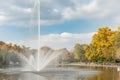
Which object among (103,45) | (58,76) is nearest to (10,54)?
(103,45)

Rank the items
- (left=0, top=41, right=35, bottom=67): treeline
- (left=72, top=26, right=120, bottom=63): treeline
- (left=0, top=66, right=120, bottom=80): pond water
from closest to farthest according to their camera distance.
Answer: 1. (left=0, top=66, right=120, bottom=80): pond water
2. (left=0, top=41, right=35, bottom=67): treeline
3. (left=72, top=26, right=120, bottom=63): treeline

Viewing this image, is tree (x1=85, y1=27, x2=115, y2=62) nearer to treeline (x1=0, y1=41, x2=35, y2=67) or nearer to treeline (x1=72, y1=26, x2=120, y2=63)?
Result: treeline (x1=72, y1=26, x2=120, y2=63)

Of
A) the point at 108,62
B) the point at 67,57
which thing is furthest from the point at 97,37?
the point at 67,57

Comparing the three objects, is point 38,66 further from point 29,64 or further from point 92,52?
point 92,52

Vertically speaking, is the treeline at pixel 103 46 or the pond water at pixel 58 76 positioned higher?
the treeline at pixel 103 46

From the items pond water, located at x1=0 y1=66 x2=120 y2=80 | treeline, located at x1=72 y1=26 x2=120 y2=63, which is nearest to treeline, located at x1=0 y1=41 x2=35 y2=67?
pond water, located at x1=0 y1=66 x2=120 y2=80

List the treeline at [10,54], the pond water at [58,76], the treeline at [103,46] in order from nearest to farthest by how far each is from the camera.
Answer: the pond water at [58,76] → the treeline at [10,54] → the treeline at [103,46]

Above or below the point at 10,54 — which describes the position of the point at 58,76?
below

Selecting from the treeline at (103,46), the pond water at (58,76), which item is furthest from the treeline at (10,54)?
the treeline at (103,46)

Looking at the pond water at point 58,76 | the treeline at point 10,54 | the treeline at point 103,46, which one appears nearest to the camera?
the pond water at point 58,76

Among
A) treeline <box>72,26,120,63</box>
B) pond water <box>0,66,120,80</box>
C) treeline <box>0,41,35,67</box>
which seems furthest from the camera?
treeline <box>72,26,120,63</box>

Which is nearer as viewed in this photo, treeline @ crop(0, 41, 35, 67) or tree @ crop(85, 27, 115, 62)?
treeline @ crop(0, 41, 35, 67)

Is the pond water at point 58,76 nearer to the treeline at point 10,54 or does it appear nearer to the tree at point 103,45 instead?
the treeline at point 10,54

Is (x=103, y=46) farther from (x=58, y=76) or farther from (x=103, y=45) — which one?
(x=58, y=76)
